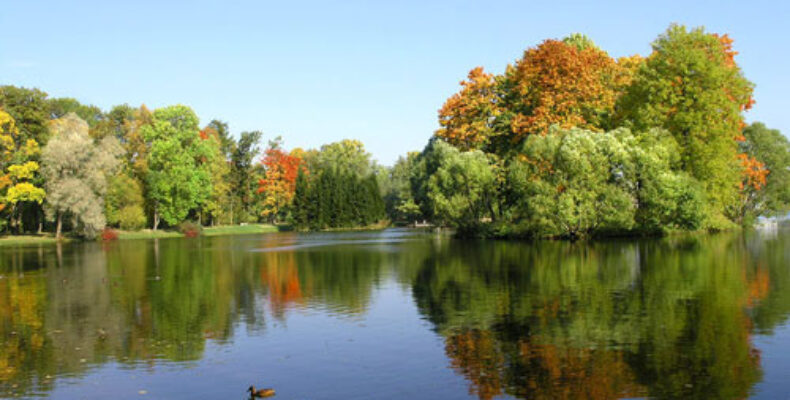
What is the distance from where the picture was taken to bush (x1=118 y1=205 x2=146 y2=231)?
93994 millimetres

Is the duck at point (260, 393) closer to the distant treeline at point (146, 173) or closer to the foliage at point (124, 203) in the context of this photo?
the distant treeline at point (146, 173)

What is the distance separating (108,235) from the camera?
291 ft

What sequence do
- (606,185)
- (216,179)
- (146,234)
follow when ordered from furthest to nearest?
(216,179)
(146,234)
(606,185)

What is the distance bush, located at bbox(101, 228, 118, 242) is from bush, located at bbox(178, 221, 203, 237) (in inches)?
480

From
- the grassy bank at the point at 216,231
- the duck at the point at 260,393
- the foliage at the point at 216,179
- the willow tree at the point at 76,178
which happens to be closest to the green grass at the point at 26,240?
the willow tree at the point at 76,178

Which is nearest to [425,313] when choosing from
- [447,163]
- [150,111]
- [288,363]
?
[288,363]

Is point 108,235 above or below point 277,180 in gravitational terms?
below

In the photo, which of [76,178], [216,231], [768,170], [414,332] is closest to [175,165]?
[216,231]

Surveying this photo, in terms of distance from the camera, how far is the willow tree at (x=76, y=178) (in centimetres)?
7969

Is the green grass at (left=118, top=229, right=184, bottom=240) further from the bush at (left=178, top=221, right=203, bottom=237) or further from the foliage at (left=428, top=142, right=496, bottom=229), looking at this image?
the foliage at (left=428, top=142, right=496, bottom=229)

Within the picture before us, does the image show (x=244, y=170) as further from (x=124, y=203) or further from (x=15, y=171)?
(x=15, y=171)

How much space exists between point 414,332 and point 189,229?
293ft

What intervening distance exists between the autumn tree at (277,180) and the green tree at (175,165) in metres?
22.3

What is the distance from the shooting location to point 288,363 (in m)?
15.5
